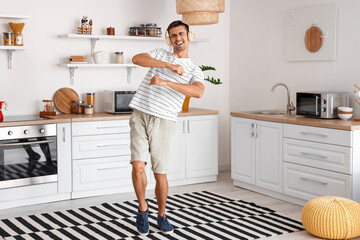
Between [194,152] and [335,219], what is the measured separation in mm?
2107

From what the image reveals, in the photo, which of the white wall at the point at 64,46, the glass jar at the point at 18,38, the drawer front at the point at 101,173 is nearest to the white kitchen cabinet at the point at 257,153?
the white wall at the point at 64,46

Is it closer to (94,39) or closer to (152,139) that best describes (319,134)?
(152,139)

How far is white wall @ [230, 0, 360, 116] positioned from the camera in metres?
4.68

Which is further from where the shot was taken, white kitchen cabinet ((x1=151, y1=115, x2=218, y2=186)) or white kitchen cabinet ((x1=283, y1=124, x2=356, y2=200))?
white kitchen cabinet ((x1=151, y1=115, x2=218, y2=186))

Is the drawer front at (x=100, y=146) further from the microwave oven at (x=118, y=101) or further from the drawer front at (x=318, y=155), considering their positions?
the drawer front at (x=318, y=155)

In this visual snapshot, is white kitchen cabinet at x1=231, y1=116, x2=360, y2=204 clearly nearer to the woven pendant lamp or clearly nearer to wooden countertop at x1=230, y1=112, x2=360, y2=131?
wooden countertop at x1=230, y1=112, x2=360, y2=131

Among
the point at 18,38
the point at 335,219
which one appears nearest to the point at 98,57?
the point at 18,38

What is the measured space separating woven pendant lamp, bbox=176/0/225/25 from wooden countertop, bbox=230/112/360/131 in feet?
3.33

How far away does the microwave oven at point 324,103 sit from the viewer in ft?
14.7

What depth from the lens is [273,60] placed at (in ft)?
18.4

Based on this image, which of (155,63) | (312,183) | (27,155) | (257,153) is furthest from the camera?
(257,153)

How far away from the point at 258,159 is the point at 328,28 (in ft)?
4.67

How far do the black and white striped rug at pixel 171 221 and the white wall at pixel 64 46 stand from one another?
52.3 inches

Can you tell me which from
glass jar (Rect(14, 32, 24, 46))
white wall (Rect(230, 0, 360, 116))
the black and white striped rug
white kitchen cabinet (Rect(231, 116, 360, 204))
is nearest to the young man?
the black and white striped rug
